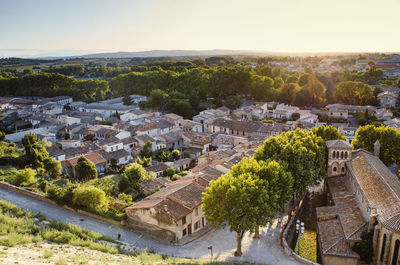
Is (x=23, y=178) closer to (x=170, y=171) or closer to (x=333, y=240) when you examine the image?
(x=170, y=171)

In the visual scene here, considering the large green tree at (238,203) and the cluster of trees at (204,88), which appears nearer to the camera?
the large green tree at (238,203)

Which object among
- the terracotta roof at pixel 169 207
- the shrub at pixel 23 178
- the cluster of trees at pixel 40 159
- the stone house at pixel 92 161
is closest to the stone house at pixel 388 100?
the stone house at pixel 92 161

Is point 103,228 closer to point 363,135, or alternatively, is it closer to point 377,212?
point 377,212

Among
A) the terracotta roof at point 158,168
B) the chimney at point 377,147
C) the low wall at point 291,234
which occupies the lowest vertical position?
the low wall at point 291,234

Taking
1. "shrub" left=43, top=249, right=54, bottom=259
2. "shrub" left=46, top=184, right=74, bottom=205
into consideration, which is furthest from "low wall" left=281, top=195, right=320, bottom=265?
"shrub" left=46, top=184, right=74, bottom=205

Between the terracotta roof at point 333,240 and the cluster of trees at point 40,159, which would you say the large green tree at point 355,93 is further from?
the cluster of trees at point 40,159

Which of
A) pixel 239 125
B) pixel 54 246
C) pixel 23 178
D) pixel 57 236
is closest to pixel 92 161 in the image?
pixel 23 178
